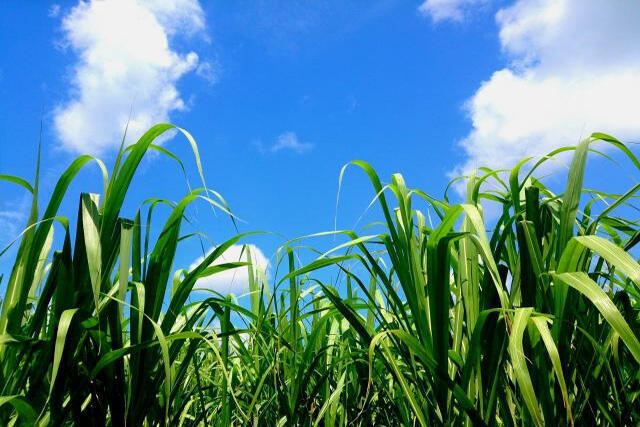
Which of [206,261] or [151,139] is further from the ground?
[151,139]

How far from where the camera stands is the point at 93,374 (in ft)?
3.28

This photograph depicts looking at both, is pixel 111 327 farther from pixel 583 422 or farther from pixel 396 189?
pixel 583 422

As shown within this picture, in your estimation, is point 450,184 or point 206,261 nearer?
point 206,261

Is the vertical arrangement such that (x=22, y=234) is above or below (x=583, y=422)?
above

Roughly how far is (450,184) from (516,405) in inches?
24.0

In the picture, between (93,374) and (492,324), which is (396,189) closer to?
(492,324)

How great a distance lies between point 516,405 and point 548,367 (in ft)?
0.37

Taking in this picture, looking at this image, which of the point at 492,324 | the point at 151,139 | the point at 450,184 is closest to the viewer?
the point at 492,324

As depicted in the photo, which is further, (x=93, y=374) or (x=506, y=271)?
(x=506, y=271)

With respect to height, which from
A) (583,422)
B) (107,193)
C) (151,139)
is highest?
(151,139)

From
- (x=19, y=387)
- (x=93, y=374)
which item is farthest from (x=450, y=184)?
(x=19, y=387)

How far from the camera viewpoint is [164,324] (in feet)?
3.72

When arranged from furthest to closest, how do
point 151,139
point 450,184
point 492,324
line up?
1. point 450,184
2. point 151,139
3. point 492,324

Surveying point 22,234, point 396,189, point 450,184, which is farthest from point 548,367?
point 22,234
